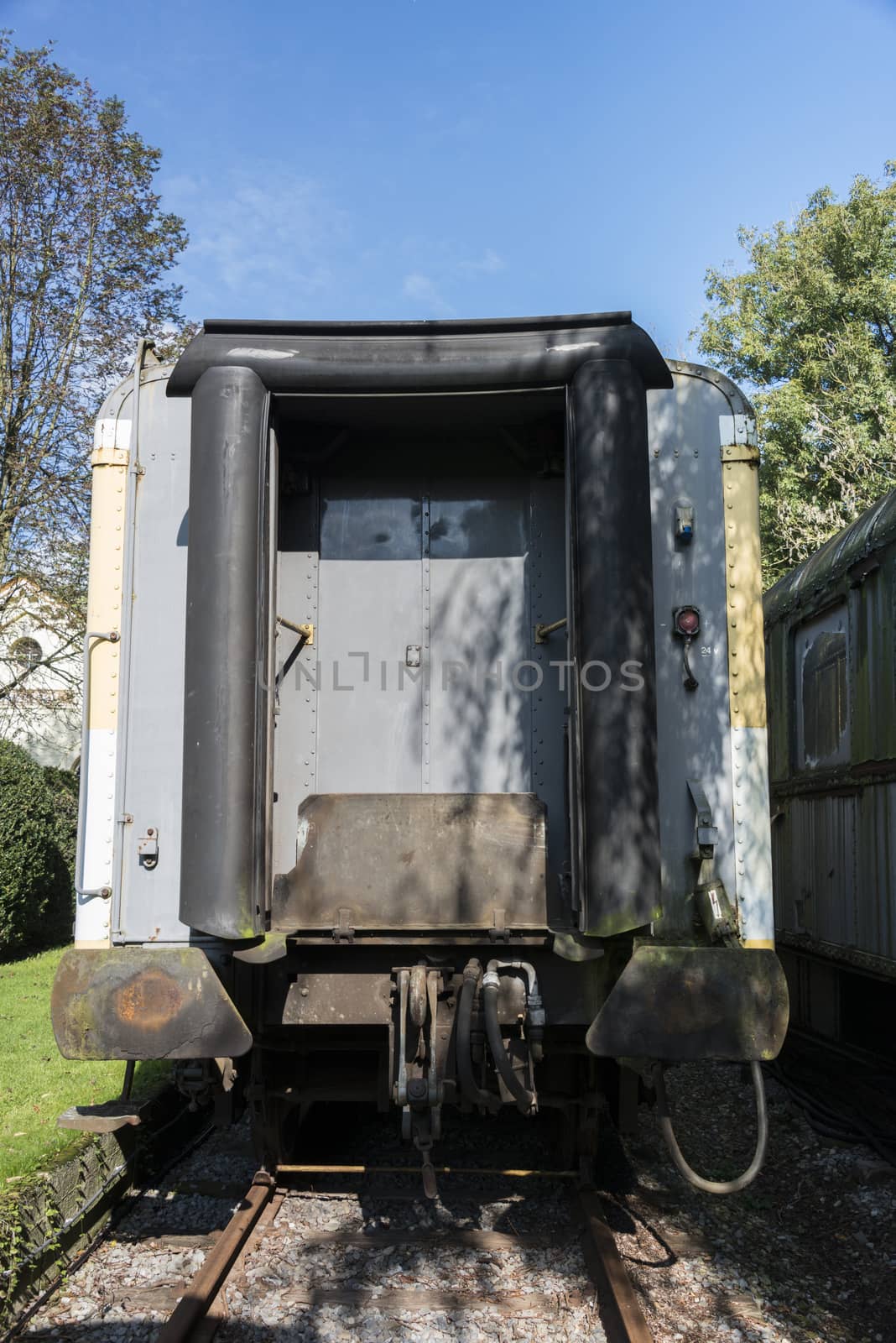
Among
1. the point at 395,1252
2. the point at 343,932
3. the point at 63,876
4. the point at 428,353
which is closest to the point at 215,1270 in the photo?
the point at 395,1252

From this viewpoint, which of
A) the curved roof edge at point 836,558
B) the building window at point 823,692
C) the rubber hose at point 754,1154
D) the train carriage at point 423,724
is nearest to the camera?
the rubber hose at point 754,1154

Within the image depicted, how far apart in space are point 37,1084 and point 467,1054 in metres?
3.68

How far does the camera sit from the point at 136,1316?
3.73 meters

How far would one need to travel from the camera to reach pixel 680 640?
413 cm

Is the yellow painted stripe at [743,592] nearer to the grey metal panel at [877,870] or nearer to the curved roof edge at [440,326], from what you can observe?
the curved roof edge at [440,326]

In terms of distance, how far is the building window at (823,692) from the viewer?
23.4ft

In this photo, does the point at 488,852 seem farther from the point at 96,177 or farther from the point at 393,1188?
the point at 96,177

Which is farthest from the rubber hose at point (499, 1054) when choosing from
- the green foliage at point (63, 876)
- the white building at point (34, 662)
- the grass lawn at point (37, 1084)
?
the white building at point (34, 662)

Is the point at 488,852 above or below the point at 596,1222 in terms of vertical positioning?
above

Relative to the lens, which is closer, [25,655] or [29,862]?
[29,862]

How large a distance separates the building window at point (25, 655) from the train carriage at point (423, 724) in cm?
1176

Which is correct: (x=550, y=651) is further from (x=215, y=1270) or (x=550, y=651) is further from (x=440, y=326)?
(x=215, y=1270)

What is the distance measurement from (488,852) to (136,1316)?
7.06ft

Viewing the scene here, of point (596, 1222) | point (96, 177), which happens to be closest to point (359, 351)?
point (596, 1222)
